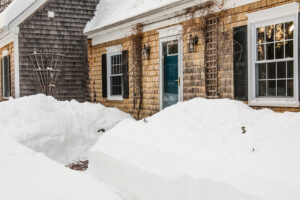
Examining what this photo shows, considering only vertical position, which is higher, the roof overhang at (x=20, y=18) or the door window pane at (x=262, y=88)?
the roof overhang at (x=20, y=18)

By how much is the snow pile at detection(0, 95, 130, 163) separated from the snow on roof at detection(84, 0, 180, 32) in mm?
3220

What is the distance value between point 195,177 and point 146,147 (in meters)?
1.47

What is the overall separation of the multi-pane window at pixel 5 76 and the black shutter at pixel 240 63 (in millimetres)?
9680

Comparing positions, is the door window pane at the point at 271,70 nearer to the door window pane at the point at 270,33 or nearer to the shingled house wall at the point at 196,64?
the door window pane at the point at 270,33

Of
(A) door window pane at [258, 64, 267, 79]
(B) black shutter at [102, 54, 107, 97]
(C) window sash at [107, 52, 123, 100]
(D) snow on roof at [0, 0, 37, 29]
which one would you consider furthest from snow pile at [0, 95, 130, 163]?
(A) door window pane at [258, 64, 267, 79]

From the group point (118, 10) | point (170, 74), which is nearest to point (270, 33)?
point (170, 74)

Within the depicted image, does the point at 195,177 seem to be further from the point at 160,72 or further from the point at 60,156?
the point at 160,72

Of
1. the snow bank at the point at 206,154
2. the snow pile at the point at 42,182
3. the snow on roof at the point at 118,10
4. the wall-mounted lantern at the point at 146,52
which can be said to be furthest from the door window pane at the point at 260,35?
the snow pile at the point at 42,182

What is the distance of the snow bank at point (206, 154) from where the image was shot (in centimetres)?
468

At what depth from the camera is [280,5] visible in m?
7.38

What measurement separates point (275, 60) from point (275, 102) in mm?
869

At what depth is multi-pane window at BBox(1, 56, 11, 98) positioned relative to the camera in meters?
14.6

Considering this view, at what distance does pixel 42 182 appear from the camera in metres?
3.18

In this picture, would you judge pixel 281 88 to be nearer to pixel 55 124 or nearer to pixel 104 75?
pixel 55 124
